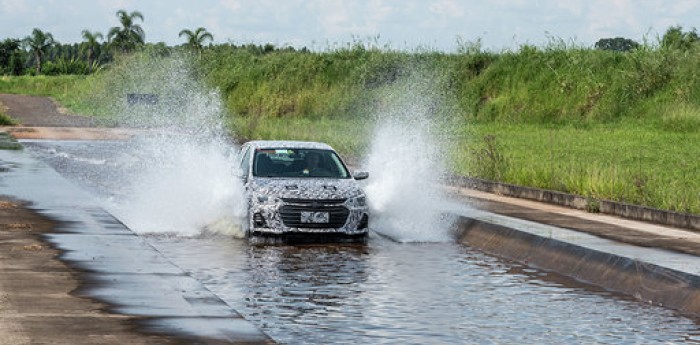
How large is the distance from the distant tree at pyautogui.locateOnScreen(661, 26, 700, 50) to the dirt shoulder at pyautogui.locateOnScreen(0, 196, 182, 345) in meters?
46.4

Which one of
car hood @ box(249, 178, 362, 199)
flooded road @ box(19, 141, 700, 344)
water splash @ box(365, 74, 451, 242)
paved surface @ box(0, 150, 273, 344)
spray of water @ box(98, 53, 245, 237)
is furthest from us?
water splash @ box(365, 74, 451, 242)

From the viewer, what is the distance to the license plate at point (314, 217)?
66.1 feet

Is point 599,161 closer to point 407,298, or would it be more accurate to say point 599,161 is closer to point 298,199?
point 298,199

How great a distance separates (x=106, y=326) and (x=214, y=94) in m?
73.5

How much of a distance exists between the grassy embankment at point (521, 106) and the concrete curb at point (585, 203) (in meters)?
0.48

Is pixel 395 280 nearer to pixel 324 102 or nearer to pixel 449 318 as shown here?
pixel 449 318

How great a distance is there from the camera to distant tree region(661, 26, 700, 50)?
61.9m

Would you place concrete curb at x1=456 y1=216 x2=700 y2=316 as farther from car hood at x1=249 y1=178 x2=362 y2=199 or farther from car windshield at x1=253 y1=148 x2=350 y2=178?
car windshield at x1=253 y1=148 x2=350 y2=178

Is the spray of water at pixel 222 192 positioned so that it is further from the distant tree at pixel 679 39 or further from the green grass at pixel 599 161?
the distant tree at pixel 679 39

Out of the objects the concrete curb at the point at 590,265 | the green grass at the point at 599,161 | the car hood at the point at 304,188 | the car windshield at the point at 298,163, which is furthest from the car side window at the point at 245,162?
the green grass at the point at 599,161

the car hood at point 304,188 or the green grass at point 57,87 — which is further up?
the green grass at point 57,87

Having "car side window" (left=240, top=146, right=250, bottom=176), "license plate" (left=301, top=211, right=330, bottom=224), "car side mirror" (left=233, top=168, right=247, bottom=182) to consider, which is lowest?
"license plate" (left=301, top=211, right=330, bottom=224)

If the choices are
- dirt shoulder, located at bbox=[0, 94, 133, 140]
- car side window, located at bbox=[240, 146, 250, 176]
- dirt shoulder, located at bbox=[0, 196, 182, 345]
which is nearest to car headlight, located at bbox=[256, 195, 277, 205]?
car side window, located at bbox=[240, 146, 250, 176]

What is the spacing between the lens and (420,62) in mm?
72500
